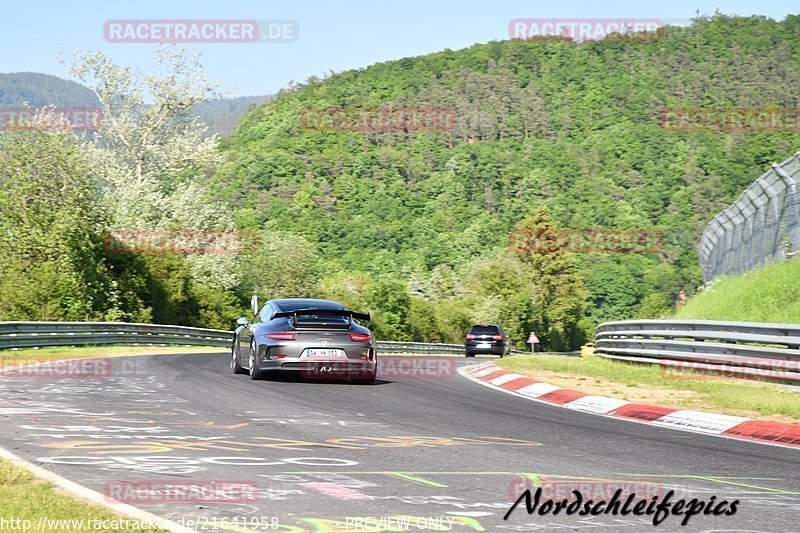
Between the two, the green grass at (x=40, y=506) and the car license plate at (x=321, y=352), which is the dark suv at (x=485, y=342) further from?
the green grass at (x=40, y=506)

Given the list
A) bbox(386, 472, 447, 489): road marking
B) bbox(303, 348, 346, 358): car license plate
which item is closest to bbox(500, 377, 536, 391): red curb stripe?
bbox(303, 348, 346, 358): car license plate

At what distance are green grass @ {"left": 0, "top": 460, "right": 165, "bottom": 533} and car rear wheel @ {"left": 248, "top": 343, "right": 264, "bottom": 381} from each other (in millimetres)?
9832

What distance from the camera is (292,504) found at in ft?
20.2

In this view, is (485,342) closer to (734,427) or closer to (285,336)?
(285,336)

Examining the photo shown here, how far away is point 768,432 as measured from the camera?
10.9 m

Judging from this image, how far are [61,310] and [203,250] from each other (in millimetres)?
18672

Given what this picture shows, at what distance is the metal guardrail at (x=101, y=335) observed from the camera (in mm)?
27734

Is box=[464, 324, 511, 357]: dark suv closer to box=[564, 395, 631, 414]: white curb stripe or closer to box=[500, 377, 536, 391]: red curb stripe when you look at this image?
box=[500, 377, 536, 391]: red curb stripe

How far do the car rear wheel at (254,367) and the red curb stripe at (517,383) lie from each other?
431 centimetres

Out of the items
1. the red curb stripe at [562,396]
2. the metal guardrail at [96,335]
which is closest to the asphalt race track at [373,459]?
the red curb stripe at [562,396]

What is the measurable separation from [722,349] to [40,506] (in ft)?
44.7

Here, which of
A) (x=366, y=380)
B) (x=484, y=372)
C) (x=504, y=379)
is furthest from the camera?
(x=484, y=372)

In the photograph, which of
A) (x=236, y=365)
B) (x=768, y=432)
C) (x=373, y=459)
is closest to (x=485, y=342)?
(x=236, y=365)

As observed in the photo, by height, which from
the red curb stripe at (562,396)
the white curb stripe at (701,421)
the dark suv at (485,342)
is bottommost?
the dark suv at (485,342)
